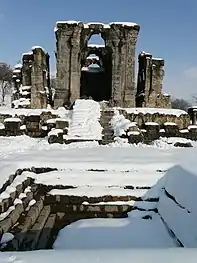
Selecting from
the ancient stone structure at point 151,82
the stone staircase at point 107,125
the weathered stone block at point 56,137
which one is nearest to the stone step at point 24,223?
the weathered stone block at point 56,137

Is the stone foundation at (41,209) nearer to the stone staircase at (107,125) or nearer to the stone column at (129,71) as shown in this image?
the stone staircase at (107,125)

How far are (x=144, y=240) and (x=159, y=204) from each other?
93 centimetres

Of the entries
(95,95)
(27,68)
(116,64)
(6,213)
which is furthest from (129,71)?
(6,213)

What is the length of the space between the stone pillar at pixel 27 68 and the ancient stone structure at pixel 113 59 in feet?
6.64

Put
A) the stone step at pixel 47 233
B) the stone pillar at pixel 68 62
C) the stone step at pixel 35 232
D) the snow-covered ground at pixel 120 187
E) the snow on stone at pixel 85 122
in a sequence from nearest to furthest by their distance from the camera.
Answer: the snow-covered ground at pixel 120 187 → the stone step at pixel 35 232 → the stone step at pixel 47 233 → the snow on stone at pixel 85 122 → the stone pillar at pixel 68 62

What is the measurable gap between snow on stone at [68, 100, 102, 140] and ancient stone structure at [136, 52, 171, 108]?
7.75m

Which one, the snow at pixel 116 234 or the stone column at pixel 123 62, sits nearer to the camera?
the snow at pixel 116 234

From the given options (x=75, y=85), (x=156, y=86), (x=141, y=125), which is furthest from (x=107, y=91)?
(x=141, y=125)

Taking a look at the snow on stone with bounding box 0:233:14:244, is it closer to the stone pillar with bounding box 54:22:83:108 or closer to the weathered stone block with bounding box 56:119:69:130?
the weathered stone block with bounding box 56:119:69:130

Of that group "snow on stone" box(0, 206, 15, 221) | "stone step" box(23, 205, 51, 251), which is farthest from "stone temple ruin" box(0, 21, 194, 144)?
"snow on stone" box(0, 206, 15, 221)

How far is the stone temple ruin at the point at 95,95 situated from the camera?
1444 centimetres

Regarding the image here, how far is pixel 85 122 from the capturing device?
14.8 metres

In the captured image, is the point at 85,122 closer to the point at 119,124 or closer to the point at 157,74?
the point at 119,124

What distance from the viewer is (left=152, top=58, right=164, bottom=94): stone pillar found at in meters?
24.6
